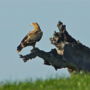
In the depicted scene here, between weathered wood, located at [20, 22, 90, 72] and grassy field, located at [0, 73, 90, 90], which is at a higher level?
weathered wood, located at [20, 22, 90, 72]

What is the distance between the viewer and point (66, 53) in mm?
27516

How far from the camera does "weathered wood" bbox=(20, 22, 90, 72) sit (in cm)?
2708

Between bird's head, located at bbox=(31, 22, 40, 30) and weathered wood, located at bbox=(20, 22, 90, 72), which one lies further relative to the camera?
bird's head, located at bbox=(31, 22, 40, 30)

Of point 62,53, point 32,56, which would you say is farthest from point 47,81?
point 62,53

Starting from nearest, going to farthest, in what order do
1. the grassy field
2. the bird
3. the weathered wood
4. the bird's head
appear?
the grassy field → the bird → the weathered wood → the bird's head

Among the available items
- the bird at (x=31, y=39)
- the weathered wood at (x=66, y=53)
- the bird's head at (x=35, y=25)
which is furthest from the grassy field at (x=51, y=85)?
the bird's head at (x=35, y=25)

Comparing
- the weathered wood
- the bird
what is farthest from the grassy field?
the weathered wood

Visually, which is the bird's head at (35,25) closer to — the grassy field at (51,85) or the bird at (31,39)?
the bird at (31,39)

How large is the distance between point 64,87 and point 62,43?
12.0 m

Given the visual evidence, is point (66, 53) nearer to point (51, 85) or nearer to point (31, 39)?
point (31, 39)

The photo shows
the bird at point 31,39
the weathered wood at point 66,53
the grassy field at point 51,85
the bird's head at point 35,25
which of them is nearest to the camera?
the grassy field at point 51,85

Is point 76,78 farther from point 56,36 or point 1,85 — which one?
point 56,36

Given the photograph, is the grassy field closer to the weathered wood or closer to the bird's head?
the weathered wood

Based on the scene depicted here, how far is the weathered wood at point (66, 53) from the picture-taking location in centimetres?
2708
